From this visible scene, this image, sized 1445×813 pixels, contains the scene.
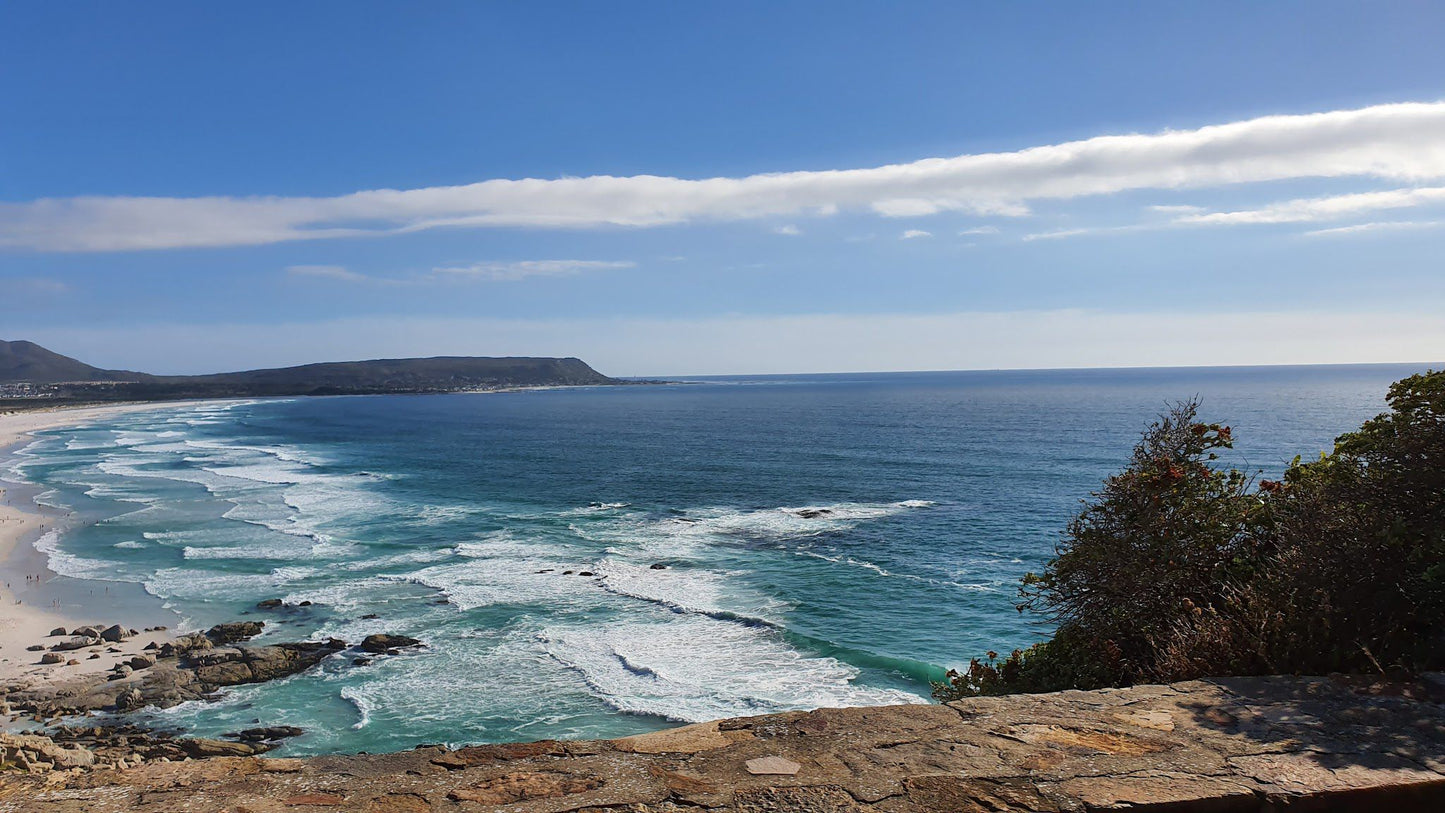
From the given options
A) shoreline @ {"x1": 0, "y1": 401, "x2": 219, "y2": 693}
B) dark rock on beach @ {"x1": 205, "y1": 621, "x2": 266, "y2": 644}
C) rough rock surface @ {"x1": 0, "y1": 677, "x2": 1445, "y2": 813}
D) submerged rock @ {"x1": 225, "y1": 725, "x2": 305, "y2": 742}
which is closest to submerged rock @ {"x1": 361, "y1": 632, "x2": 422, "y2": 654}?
dark rock on beach @ {"x1": 205, "y1": 621, "x2": 266, "y2": 644}

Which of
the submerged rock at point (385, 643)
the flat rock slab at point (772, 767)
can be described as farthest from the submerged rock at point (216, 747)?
the flat rock slab at point (772, 767)

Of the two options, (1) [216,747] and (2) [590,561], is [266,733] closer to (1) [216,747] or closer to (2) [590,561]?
Result: (1) [216,747]

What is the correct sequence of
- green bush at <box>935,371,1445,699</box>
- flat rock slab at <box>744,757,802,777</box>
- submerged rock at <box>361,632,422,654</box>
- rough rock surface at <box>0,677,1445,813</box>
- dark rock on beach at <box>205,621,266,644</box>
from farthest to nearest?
1. dark rock on beach at <box>205,621,266,644</box>
2. submerged rock at <box>361,632,422,654</box>
3. green bush at <box>935,371,1445,699</box>
4. flat rock slab at <box>744,757,802,777</box>
5. rough rock surface at <box>0,677,1445,813</box>

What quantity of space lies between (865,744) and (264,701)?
20.1 meters

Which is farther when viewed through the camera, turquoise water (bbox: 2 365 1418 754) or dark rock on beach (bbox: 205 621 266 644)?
dark rock on beach (bbox: 205 621 266 644)

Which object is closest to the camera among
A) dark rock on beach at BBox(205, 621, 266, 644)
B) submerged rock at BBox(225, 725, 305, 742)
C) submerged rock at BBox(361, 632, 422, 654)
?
submerged rock at BBox(225, 725, 305, 742)

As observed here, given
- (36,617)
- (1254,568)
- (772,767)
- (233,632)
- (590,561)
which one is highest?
(1254,568)

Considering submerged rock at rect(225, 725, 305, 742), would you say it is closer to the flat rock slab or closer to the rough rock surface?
the rough rock surface

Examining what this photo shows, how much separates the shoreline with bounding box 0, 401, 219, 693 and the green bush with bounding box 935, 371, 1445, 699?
79.5 feet

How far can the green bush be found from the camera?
5.16m

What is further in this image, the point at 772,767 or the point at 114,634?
the point at 114,634

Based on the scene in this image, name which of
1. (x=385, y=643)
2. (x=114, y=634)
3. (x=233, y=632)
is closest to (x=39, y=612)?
(x=114, y=634)

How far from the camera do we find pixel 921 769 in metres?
3.68

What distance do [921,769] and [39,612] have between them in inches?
1304
